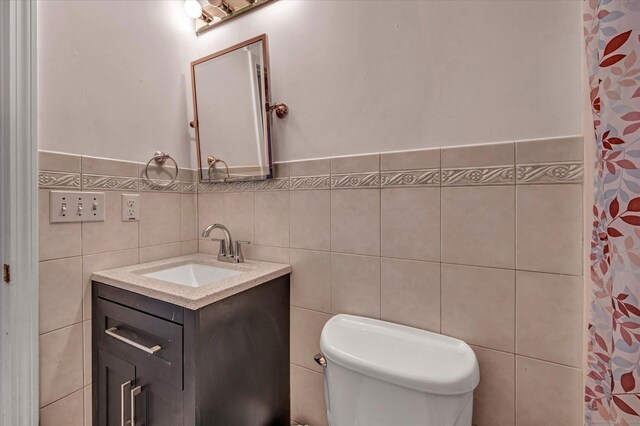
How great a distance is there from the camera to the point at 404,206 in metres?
0.97

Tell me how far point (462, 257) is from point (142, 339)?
109 centimetres

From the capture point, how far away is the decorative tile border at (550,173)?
0.75 metres

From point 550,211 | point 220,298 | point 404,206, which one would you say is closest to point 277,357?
point 220,298

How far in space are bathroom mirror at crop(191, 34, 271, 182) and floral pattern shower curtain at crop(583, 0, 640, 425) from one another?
1.03m

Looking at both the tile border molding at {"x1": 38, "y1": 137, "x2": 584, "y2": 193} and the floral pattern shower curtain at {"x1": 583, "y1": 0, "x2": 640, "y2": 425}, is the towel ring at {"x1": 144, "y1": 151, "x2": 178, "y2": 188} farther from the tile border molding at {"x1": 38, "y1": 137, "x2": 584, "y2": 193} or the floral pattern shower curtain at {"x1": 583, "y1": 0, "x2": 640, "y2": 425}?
the floral pattern shower curtain at {"x1": 583, "y1": 0, "x2": 640, "y2": 425}

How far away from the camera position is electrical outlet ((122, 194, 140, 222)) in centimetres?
120

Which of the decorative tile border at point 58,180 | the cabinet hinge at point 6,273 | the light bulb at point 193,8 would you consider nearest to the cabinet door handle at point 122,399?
the cabinet hinge at point 6,273

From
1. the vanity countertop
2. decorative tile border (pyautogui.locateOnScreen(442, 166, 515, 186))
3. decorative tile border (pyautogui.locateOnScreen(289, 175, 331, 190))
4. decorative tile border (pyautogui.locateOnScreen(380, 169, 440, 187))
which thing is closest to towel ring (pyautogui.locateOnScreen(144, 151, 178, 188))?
the vanity countertop

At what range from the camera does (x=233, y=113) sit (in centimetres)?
132

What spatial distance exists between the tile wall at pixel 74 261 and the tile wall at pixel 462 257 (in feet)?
2.23

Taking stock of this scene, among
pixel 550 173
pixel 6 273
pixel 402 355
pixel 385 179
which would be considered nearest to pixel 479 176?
pixel 550 173

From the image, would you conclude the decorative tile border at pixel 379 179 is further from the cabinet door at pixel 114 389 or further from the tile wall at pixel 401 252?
the cabinet door at pixel 114 389

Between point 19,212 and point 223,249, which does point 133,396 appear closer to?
point 223,249

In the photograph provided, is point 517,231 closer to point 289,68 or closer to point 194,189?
point 289,68
